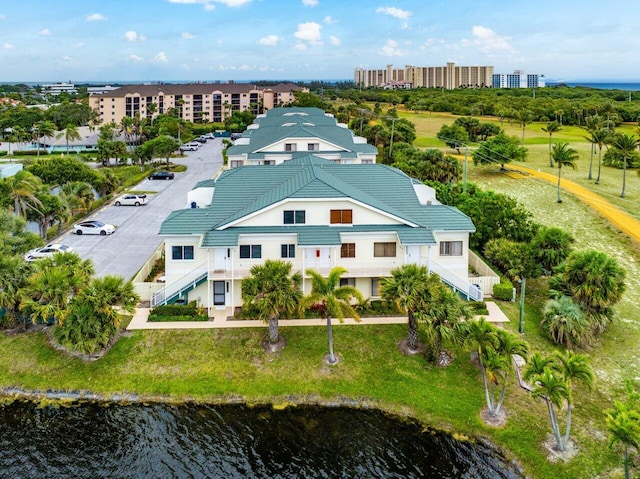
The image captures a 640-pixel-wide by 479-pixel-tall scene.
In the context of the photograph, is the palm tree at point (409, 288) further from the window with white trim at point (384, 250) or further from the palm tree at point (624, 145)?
the palm tree at point (624, 145)

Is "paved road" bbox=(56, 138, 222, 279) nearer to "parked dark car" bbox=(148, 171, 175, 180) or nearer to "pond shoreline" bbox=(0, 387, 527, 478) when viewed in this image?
"parked dark car" bbox=(148, 171, 175, 180)

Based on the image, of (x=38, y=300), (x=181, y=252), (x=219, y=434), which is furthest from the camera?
(x=181, y=252)

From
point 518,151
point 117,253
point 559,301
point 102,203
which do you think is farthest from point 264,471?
point 518,151

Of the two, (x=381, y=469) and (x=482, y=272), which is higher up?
(x=482, y=272)

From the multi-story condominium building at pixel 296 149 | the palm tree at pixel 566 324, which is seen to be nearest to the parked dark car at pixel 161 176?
the multi-story condominium building at pixel 296 149

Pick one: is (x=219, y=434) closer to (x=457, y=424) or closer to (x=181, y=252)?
(x=457, y=424)

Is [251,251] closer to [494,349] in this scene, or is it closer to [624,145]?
[494,349]

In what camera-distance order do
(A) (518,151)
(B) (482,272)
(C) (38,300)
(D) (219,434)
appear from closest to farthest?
1. (D) (219,434)
2. (C) (38,300)
3. (B) (482,272)
4. (A) (518,151)

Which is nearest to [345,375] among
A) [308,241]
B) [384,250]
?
[308,241]
